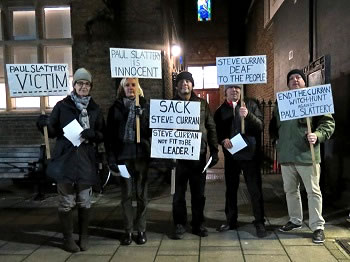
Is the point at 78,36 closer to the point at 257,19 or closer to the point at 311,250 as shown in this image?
the point at 311,250

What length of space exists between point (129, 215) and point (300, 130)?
96.0 inches

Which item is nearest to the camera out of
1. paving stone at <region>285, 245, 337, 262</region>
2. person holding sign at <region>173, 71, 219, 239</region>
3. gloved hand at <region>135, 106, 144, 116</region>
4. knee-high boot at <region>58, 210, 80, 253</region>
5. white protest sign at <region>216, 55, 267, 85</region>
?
paving stone at <region>285, 245, 337, 262</region>

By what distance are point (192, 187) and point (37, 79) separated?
8.18ft

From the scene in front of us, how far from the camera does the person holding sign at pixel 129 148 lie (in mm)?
4484

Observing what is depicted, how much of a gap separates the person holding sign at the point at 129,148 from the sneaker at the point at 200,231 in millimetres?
674

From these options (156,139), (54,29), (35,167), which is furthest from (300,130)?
(54,29)

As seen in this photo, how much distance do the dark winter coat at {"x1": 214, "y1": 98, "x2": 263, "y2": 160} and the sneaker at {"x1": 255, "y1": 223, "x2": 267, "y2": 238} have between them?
2.96ft

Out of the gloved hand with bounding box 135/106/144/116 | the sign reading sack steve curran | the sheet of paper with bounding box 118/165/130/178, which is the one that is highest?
the sign reading sack steve curran

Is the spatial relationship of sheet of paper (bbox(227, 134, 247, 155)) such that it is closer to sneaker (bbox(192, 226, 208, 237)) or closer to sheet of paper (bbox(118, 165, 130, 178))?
sneaker (bbox(192, 226, 208, 237))

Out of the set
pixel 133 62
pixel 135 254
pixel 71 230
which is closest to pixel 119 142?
pixel 133 62

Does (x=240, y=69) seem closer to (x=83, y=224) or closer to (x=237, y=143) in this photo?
(x=237, y=143)

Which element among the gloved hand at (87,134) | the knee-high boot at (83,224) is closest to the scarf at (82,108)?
the gloved hand at (87,134)

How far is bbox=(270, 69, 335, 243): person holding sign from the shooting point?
4516mm

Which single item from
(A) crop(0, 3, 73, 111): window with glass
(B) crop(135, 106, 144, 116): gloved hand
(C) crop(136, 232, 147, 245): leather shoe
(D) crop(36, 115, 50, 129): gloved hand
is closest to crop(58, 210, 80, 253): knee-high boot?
(C) crop(136, 232, 147, 245): leather shoe
